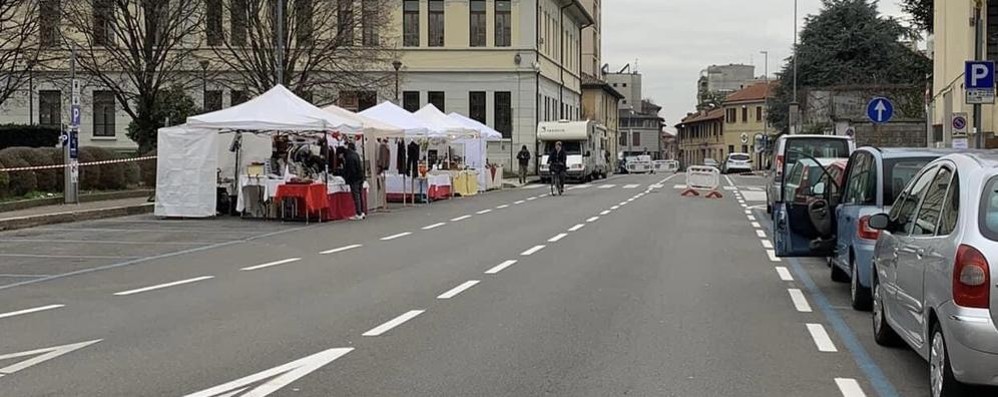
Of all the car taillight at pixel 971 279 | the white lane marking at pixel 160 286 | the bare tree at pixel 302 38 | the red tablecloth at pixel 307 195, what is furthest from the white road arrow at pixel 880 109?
the bare tree at pixel 302 38

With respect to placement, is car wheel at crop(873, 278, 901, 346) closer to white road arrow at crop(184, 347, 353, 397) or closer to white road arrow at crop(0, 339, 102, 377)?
white road arrow at crop(184, 347, 353, 397)

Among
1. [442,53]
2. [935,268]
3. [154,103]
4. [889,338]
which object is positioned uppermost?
[442,53]

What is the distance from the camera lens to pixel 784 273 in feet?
46.1

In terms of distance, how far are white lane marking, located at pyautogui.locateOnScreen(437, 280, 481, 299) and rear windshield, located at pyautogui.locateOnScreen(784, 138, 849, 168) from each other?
12.4m

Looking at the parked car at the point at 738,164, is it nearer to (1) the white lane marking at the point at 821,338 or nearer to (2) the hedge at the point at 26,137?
(2) the hedge at the point at 26,137

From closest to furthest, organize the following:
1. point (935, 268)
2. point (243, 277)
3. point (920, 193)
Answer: point (935, 268) < point (920, 193) < point (243, 277)

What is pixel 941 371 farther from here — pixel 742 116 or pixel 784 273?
pixel 742 116

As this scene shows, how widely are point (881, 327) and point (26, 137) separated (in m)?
38.6

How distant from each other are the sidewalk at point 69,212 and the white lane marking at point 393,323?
1290 cm

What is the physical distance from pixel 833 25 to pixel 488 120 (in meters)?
24.8

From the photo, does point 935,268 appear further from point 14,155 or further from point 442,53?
point 442,53

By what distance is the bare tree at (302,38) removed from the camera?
38.2m

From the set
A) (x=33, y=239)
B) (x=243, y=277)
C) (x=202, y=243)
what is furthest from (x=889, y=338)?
(x=33, y=239)

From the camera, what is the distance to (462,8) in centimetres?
6297
